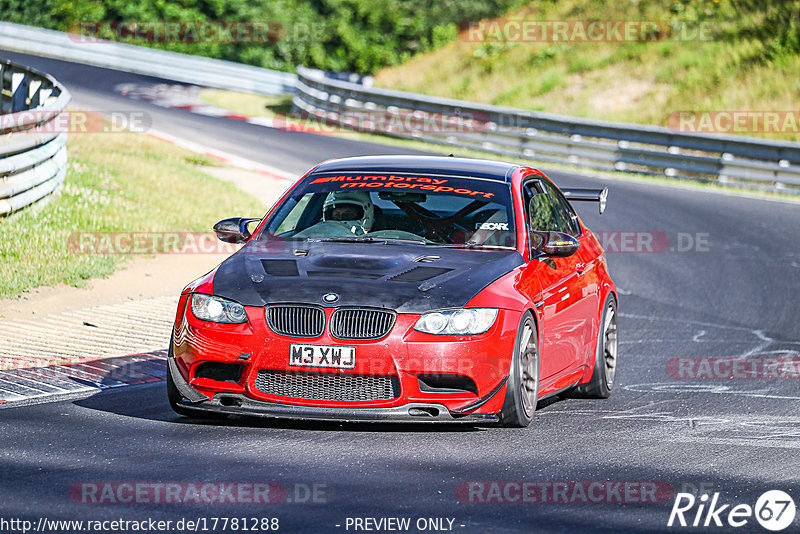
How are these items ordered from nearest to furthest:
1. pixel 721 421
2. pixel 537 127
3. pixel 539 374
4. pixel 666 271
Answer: pixel 539 374, pixel 721 421, pixel 666 271, pixel 537 127

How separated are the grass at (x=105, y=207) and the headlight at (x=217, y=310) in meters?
5.28

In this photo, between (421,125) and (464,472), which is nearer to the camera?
(464,472)

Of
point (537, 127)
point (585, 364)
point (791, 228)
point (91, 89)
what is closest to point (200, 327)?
point (585, 364)

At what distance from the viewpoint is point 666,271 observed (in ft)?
53.6

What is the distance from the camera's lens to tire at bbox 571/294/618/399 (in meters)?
9.01

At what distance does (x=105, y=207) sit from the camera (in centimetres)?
1670

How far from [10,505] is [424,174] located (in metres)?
4.03

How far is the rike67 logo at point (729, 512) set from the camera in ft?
18.2

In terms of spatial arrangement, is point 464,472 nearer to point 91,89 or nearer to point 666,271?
point 666,271

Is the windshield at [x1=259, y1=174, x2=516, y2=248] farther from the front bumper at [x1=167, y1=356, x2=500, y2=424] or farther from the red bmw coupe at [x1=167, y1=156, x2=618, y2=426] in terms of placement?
the front bumper at [x1=167, y1=356, x2=500, y2=424]

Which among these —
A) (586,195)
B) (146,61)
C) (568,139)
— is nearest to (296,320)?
(586,195)

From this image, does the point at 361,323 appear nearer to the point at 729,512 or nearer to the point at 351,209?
the point at 351,209

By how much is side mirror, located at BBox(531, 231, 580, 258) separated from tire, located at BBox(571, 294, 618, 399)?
1.11 m

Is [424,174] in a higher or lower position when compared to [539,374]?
higher
